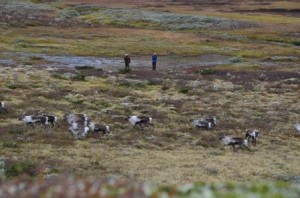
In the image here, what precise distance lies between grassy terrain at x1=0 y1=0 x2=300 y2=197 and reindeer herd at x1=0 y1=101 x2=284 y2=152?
1.43 feet

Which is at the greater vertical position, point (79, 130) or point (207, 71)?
point (79, 130)

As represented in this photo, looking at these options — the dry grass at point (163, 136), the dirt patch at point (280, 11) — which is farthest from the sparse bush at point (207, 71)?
the dirt patch at point (280, 11)

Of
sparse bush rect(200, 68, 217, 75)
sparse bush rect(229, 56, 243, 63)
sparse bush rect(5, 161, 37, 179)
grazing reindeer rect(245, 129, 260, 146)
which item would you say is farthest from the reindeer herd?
sparse bush rect(229, 56, 243, 63)

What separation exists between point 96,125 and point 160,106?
31.9 feet

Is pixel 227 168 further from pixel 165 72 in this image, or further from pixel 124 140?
pixel 165 72

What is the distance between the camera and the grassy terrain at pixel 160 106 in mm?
23547

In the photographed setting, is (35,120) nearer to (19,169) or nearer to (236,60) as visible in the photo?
(19,169)

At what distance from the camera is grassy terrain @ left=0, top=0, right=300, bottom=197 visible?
2355 centimetres

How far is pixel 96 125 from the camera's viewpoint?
29.3 meters

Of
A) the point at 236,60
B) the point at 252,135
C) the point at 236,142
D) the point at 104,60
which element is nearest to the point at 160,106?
the point at 252,135

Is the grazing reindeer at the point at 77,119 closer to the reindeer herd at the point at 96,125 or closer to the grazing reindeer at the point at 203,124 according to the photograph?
the reindeer herd at the point at 96,125

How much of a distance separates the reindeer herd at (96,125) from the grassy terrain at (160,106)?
1.43 feet

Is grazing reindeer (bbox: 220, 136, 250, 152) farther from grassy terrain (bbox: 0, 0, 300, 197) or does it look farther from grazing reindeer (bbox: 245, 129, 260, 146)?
grazing reindeer (bbox: 245, 129, 260, 146)

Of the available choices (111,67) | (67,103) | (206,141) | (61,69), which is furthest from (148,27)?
(206,141)
